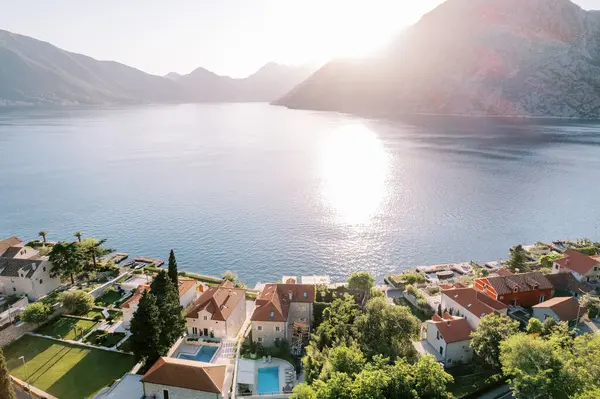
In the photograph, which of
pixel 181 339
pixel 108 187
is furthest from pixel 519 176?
pixel 108 187

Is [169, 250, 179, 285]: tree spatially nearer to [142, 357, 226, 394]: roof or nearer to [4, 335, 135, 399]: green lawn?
[4, 335, 135, 399]: green lawn

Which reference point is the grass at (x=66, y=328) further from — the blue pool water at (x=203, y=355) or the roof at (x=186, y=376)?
the roof at (x=186, y=376)

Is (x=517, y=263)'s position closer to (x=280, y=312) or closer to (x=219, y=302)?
(x=280, y=312)

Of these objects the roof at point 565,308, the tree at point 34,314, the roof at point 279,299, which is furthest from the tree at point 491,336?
the tree at point 34,314

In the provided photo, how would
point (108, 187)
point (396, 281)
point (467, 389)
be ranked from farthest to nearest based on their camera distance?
point (108, 187), point (396, 281), point (467, 389)

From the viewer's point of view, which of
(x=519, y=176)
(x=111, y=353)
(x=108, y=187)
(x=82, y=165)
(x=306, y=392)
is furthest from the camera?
(x=82, y=165)

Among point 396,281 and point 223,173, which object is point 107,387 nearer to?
point 396,281
